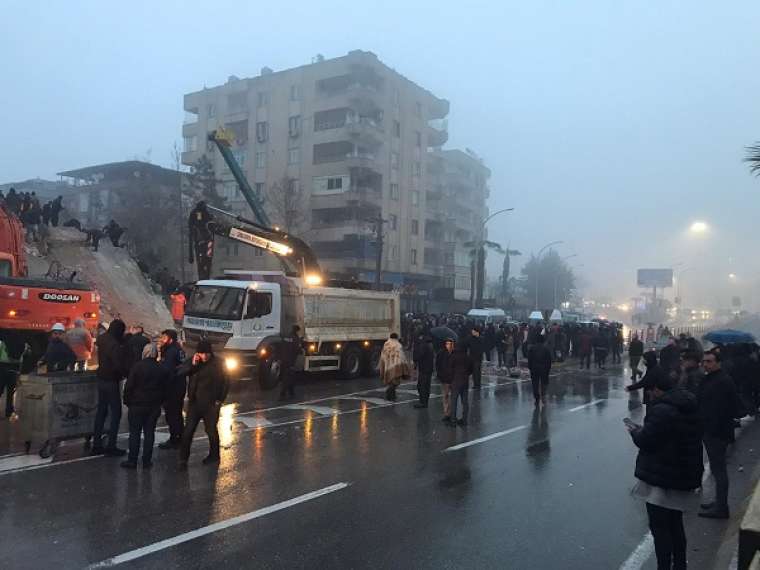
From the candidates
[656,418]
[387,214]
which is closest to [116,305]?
[656,418]

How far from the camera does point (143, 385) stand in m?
8.02

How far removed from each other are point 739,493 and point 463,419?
500 centimetres

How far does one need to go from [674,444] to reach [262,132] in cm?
6108

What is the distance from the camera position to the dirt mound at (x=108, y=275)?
1007 inches

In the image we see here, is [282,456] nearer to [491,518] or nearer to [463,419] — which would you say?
[491,518]

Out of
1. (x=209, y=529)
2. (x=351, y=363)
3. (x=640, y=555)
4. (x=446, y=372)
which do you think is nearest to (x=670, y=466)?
(x=640, y=555)

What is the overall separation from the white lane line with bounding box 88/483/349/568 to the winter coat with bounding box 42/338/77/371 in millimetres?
6017

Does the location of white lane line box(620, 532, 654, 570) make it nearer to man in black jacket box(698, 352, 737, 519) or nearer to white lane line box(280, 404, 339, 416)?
man in black jacket box(698, 352, 737, 519)

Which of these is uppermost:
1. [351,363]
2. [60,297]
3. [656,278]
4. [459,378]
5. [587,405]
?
[656,278]

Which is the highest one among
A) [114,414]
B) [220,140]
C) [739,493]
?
[220,140]

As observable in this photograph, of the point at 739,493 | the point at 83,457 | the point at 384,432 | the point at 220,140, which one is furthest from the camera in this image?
the point at 220,140

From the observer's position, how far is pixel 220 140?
107 ft

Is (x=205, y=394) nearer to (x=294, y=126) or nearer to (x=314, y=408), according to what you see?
(x=314, y=408)

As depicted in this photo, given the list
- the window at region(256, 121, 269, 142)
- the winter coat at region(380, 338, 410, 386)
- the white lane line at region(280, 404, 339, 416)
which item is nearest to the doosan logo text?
the white lane line at region(280, 404, 339, 416)
